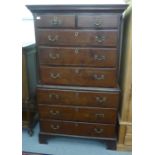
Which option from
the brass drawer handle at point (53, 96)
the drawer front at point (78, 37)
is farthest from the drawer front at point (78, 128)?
the drawer front at point (78, 37)

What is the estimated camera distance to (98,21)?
154cm

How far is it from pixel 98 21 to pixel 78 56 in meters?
0.32

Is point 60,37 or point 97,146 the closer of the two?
point 60,37

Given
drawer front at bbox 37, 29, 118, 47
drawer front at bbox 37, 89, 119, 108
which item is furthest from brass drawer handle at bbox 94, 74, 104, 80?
drawer front at bbox 37, 29, 118, 47

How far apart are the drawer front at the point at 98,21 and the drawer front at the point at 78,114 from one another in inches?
28.4

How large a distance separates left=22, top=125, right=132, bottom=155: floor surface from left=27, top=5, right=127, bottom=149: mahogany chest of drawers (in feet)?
0.31

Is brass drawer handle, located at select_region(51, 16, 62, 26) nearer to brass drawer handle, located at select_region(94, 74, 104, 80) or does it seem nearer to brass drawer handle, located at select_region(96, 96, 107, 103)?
brass drawer handle, located at select_region(94, 74, 104, 80)

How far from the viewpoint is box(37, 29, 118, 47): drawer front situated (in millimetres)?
1566

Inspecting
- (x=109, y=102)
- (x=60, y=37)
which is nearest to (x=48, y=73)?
(x=60, y=37)

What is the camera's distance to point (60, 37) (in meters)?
1.63

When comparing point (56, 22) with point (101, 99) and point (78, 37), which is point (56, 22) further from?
point (101, 99)

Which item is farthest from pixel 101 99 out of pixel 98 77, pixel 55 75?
pixel 55 75
